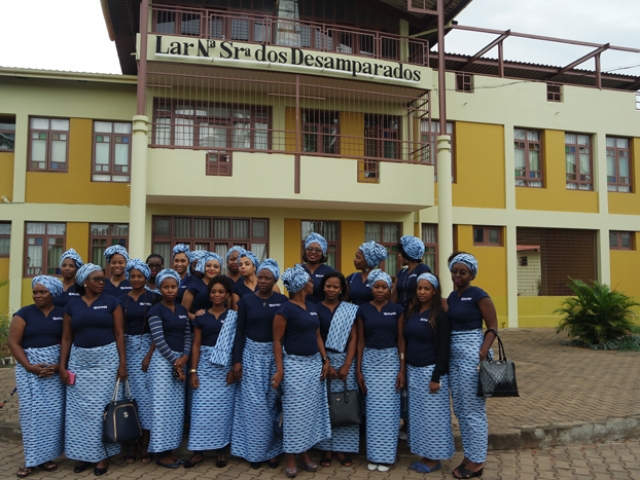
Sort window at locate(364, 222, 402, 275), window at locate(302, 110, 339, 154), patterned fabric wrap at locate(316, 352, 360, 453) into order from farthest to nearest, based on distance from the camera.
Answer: window at locate(364, 222, 402, 275)
window at locate(302, 110, 339, 154)
patterned fabric wrap at locate(316, 352, 360, 453)

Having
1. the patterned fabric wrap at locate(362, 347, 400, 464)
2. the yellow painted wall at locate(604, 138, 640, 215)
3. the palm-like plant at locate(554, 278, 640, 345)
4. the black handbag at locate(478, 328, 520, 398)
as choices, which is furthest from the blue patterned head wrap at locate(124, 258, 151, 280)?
the yellow painted wall at locate(604, 138, 640, 215)

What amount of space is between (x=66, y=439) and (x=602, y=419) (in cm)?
525

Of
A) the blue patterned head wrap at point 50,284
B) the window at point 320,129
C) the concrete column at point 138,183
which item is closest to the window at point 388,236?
the window at point 320,129

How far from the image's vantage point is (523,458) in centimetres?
545

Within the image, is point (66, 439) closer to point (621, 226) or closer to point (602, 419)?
point (602, 419)

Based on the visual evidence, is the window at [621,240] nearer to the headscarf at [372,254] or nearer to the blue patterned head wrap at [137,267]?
the headscarf at [372,254]

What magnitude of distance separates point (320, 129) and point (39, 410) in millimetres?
10666

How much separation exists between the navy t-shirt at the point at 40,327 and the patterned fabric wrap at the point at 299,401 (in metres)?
1.95

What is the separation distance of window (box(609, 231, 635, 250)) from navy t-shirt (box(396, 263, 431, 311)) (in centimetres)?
1388

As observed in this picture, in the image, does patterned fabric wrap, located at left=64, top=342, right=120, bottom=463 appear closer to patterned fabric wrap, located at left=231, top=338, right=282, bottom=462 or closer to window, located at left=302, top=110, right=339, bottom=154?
patterned fabric wrap, located at left=231, top=338, right=282, bottom=462

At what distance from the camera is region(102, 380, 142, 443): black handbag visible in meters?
4.83

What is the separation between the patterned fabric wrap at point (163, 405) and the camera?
16.3ft

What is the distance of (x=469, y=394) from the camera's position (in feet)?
15.6

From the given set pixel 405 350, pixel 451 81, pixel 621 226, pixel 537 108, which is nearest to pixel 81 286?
pixel 405 350
